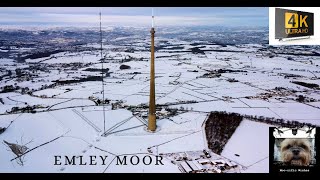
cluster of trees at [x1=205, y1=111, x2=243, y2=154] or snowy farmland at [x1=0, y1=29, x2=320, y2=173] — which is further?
cluster of trees at [x1=205, y1=111, x2=243, y2=154]

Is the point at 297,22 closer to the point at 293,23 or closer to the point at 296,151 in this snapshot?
the point at 293,23

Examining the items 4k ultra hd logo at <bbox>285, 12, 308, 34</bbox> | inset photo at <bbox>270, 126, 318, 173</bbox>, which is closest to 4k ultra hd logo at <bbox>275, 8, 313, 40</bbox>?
4k ultra hd logo at <bbox>285, 12, 308, 34</bbox>

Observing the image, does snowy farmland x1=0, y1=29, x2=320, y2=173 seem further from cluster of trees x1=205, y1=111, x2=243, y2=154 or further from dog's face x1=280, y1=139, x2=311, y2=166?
dog's face x1=280, y1=139, x2=311, y2=166

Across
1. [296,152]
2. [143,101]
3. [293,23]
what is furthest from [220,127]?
[293,23]

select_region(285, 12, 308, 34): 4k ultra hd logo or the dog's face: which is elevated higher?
select_region(285, 12, 308, 34): 4k ultra hd logo

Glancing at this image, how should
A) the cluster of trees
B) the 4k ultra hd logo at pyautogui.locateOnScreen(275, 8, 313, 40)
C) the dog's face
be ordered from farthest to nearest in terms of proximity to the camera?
the cluster of trees < the 4k ultra hd logo at pyautogui.locateOnScreen(275, 8, 313, 40) < the dog's face

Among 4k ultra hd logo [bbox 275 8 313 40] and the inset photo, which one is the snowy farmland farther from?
4k ultra hd logo [bbox 275 8 313 40]

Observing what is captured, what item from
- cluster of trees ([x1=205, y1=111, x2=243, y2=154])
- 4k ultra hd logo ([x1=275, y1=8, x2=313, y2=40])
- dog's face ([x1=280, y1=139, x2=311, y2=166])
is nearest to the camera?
dog's face ([x1=280, y1=139, x2=311, y2=166])

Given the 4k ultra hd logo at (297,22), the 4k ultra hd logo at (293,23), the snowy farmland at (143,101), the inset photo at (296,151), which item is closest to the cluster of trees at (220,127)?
the snowy farmland at (143,101)
